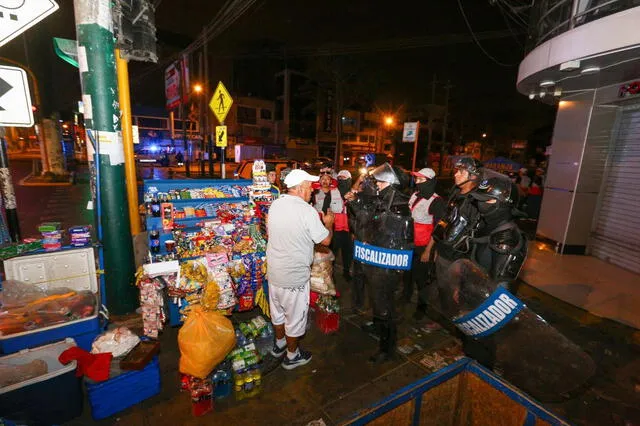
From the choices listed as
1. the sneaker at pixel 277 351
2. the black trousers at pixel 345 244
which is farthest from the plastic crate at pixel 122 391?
the black trousers at pixel 345 244

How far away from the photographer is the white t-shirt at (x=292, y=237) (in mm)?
3309

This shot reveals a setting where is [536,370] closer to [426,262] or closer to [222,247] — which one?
[426,262]

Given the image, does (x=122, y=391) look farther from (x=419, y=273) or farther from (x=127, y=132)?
(x=127, y=132)

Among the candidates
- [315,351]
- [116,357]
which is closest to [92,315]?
[116,357]

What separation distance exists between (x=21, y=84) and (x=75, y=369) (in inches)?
122

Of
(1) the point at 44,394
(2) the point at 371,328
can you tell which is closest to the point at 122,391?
(1) the point at 44,394

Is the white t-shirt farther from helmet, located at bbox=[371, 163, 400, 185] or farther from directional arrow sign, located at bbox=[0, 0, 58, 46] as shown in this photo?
directional arrow sign, located at bbox=[0, 0, 58, 46]

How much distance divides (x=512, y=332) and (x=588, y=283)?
5360 mm

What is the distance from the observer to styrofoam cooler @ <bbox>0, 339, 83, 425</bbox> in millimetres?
2529

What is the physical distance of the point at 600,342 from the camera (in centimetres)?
435

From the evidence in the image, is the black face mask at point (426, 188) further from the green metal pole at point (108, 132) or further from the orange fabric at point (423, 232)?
the green metal pole at point (108, 132)

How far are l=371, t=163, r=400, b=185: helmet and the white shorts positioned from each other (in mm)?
1585

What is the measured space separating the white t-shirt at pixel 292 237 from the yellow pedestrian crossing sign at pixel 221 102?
624 centimetres

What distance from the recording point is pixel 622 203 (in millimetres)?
7195
